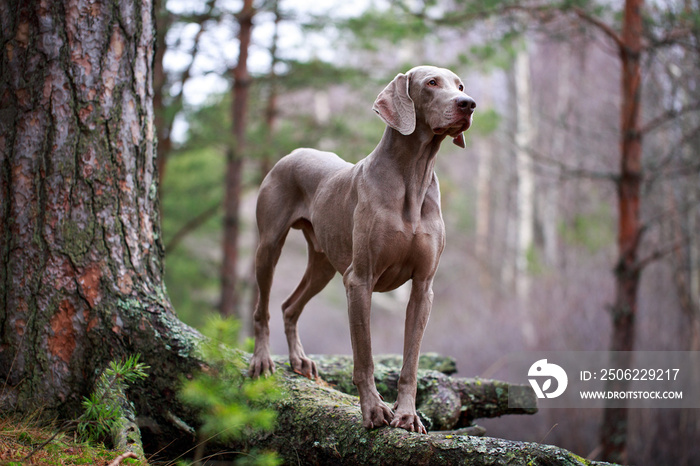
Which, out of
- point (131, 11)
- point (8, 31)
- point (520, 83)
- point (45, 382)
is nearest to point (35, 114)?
point (8, 31)

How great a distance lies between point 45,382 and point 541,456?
260cm

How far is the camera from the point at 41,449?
9.34 ft

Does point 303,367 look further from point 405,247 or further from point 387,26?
point 387,26

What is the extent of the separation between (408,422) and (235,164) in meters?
8.79

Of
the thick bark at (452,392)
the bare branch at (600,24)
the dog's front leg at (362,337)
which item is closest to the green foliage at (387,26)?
the bare branch at (600,24)

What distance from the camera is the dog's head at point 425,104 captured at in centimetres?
288

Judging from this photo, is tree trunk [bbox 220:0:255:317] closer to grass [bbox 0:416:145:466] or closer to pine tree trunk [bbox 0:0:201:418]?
pine tree trunk [bbox 0:0:201:418]

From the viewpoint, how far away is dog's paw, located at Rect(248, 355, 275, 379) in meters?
3.70

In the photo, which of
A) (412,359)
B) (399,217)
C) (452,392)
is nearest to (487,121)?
(452,392)

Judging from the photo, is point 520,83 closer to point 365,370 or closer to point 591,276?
point 591,276

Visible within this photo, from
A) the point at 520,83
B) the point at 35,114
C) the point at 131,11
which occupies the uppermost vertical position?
the point at 520,83

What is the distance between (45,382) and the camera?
336cm

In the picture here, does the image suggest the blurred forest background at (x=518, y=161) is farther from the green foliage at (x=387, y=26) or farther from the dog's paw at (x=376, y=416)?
the dog's paw at (x=376, y=416)

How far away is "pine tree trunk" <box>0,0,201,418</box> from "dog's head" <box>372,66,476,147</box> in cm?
172
